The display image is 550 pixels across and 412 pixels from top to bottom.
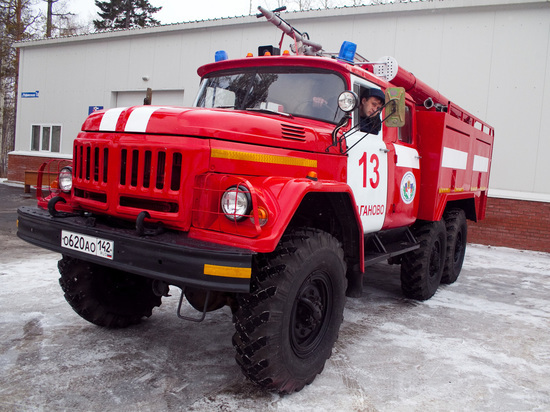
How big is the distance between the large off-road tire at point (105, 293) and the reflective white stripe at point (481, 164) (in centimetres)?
516

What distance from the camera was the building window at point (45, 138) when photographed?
57.7ft

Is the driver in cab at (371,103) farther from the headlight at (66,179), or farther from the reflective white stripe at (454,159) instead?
the headlight at (66,179)

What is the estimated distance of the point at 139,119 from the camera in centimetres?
304

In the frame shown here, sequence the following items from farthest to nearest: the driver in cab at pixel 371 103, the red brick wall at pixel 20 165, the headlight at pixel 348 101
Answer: the red brick wall at pixel 20 165
the driver in cab at pixel 371 103
the headlight at pixel 348 101

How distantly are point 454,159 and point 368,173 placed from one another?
2.25 m

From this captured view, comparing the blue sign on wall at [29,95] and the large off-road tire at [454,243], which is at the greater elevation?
the blue sign on wall at [29,95]

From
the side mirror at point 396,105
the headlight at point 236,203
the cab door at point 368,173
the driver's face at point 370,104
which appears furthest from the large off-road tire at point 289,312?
the driver's face at point 370,104

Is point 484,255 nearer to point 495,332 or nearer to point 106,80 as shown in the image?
point 495,332

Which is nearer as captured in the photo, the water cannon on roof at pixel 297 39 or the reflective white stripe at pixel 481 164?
the water cannon on roof at pixel 297 39

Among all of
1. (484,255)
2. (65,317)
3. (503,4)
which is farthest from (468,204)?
(65,317)

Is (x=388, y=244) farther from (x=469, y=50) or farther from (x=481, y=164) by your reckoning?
(x=469, y=50)

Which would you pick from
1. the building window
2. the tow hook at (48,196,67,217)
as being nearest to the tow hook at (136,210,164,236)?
the tow hook at (48,196,67,217)

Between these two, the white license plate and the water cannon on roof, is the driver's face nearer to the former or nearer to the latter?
the water cannon on roof

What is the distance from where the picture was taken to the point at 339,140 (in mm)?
3672
